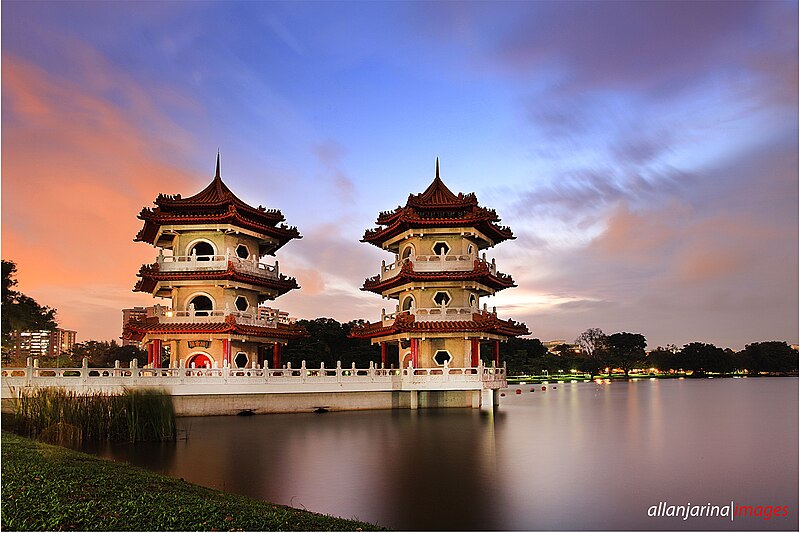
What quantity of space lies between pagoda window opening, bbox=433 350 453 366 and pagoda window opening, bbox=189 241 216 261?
13.6 meters

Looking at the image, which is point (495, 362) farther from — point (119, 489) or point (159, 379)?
point (119, 489)

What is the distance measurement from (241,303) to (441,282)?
11.3 meters

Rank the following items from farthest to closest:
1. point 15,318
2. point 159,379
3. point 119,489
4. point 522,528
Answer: point 15,318 < point 159,379 < point 522,528 < point 119,489

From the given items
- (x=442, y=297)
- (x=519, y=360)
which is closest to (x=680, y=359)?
(x=519, y=360)

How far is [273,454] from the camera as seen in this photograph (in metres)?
19.4

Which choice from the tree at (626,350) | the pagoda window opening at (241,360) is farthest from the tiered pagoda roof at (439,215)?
the tree at (626,350)

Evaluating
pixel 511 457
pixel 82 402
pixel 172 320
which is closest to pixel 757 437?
pixel 511 457

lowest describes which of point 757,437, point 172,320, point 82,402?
point 757,437

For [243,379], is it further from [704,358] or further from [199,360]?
[704,358]

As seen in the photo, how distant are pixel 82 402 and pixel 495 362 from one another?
73.9 feet

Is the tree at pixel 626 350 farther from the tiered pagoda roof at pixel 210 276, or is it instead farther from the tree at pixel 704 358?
the tiered pagoda roof at pixel 210 276

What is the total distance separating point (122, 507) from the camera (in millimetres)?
9445

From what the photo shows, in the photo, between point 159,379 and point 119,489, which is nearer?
point 119,489

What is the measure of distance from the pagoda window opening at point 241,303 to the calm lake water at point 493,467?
8.39m
